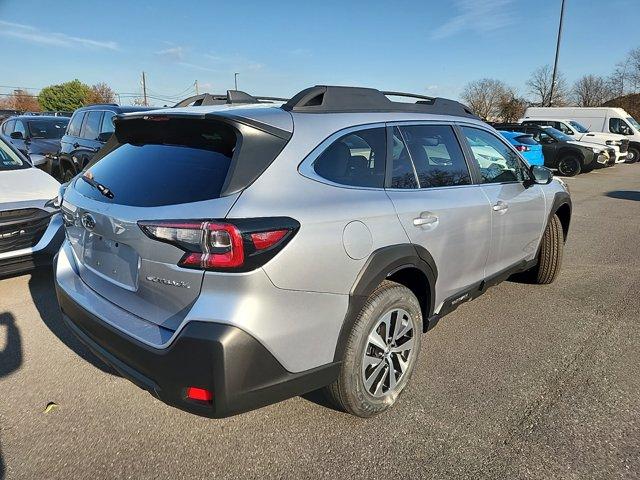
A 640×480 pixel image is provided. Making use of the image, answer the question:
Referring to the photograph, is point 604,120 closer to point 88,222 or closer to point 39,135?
point 39,135

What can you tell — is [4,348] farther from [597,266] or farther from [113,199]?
[597,266]

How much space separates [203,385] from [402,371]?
1.29 metres

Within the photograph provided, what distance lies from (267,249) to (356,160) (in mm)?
846

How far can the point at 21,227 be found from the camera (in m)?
4.39

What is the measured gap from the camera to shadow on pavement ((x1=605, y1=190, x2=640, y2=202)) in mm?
11461

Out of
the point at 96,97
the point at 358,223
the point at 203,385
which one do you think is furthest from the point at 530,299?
the point at 96,97

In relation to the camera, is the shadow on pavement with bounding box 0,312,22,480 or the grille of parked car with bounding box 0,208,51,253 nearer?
the shadow on pavement with bounding box 0,312,22,480

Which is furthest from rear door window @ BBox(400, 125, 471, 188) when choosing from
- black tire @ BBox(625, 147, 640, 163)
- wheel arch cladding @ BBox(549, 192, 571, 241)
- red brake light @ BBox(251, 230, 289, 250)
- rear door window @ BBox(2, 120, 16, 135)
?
black tire @ BBox(625, 147, 640, 163)

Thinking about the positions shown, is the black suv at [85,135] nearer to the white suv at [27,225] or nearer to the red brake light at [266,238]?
the white suv at [27,225]

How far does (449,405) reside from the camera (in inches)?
111

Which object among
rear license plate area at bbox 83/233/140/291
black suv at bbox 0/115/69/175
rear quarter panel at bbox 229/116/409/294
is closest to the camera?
rear quarter panel at bbox 229/116/409/294

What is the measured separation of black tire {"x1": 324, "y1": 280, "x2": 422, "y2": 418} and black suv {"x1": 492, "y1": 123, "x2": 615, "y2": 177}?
16.0m

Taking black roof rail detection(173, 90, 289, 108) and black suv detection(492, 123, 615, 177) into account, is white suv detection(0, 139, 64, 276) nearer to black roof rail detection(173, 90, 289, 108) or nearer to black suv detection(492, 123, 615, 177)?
black roof rail detection(173, 90, 289, 108)

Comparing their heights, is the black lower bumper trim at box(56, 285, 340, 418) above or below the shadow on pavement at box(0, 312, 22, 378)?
above
